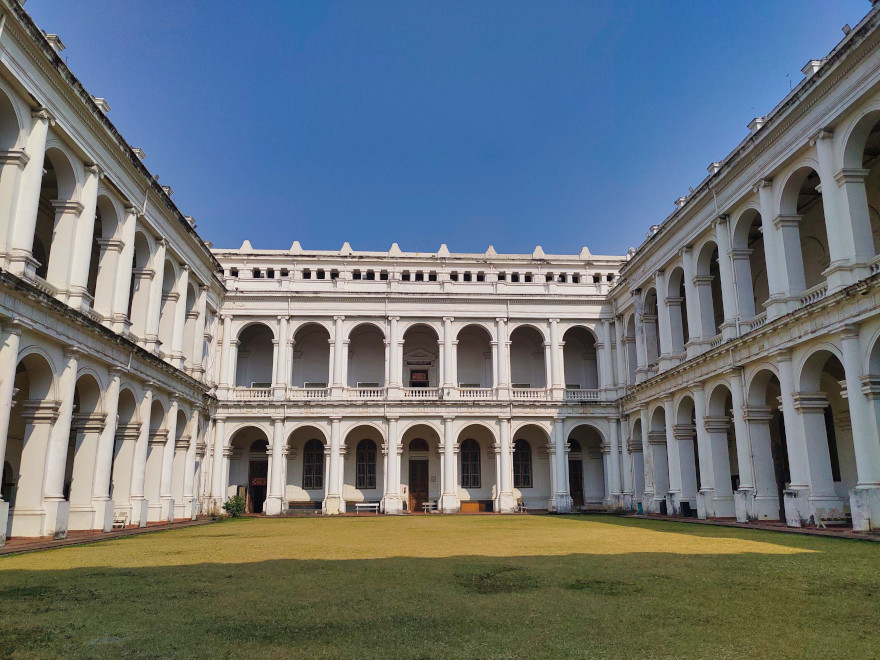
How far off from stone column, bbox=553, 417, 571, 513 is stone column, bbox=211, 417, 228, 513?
A: 16964mm

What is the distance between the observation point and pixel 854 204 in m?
17.2

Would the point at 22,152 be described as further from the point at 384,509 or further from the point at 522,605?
the point at 384,509

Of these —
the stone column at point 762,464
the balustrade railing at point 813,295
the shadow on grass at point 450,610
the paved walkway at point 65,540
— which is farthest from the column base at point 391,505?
the shadow on grass at point 450,610

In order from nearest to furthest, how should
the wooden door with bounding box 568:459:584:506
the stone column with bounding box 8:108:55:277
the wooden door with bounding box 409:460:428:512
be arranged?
the stone column with bounding box 8:108:55:277 < the wooden door with bounding box 409:460:428:512 < the wooden door with bounding box 568:459:584:506

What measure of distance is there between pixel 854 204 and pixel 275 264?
27306 mm

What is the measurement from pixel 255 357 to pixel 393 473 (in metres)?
10.7

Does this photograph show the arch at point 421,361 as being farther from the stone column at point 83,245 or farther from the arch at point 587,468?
the stone column at point 83,245

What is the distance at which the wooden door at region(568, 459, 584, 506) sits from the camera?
1453 inches

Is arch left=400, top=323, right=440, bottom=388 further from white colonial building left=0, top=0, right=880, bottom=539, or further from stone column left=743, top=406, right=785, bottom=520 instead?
stone column left=743, top=406, right=785, bottom=520

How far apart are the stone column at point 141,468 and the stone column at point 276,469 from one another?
33.2ft

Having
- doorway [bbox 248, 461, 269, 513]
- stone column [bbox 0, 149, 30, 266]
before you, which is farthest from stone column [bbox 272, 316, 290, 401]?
stone column [bbox 0, 149, 30, 266]

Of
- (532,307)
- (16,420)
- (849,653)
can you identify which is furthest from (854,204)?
(16,420)

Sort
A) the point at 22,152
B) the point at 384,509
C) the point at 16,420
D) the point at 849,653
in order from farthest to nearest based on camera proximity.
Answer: the point at 384,509 → the point at 16,420 → the point at 22,152 → the point at 849,653

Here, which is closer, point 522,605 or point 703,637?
point 703,637
